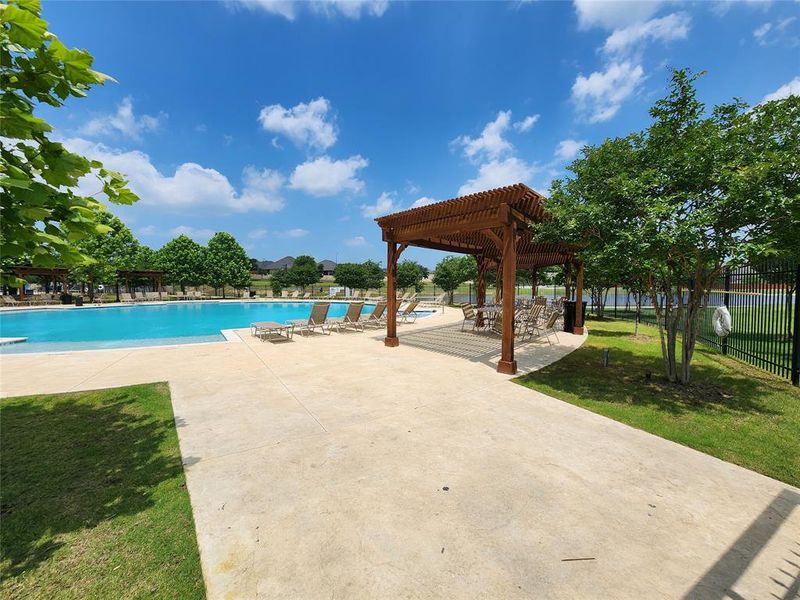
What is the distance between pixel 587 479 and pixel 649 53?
995 centimetres

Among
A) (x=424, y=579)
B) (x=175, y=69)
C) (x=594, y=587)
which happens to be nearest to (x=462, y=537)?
(x=424, y=579)

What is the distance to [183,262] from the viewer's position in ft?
128

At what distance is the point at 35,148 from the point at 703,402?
823cm

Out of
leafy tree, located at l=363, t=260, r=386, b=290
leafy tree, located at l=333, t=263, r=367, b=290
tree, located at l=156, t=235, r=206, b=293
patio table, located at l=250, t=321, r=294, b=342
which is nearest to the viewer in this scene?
patio table, located at l=250, t=321, r=294, b=342

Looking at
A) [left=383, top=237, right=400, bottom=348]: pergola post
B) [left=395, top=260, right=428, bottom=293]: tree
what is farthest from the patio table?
[left=395, top=260, right=428, bottom=293]: tree

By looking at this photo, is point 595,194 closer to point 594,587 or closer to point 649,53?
point 649,53

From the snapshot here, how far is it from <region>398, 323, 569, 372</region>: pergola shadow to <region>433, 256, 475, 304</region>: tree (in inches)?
630

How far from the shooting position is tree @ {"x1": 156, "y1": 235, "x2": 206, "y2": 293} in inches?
1522

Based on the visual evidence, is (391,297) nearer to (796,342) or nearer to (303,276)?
(796,342)

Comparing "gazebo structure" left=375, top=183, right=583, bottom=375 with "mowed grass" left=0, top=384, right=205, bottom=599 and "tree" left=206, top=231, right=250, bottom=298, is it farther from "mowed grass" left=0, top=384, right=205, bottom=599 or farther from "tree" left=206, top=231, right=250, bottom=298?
"tree" left=206, top=231, right=250, bottom=298

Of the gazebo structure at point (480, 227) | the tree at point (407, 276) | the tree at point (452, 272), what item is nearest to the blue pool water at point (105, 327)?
the gazebo structure at point (480, 227)

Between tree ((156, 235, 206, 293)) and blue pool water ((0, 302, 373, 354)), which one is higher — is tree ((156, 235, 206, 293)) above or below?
above

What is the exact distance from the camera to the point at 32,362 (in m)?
7.75

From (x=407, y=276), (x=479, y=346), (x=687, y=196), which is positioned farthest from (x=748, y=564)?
(x=407, y=276)
